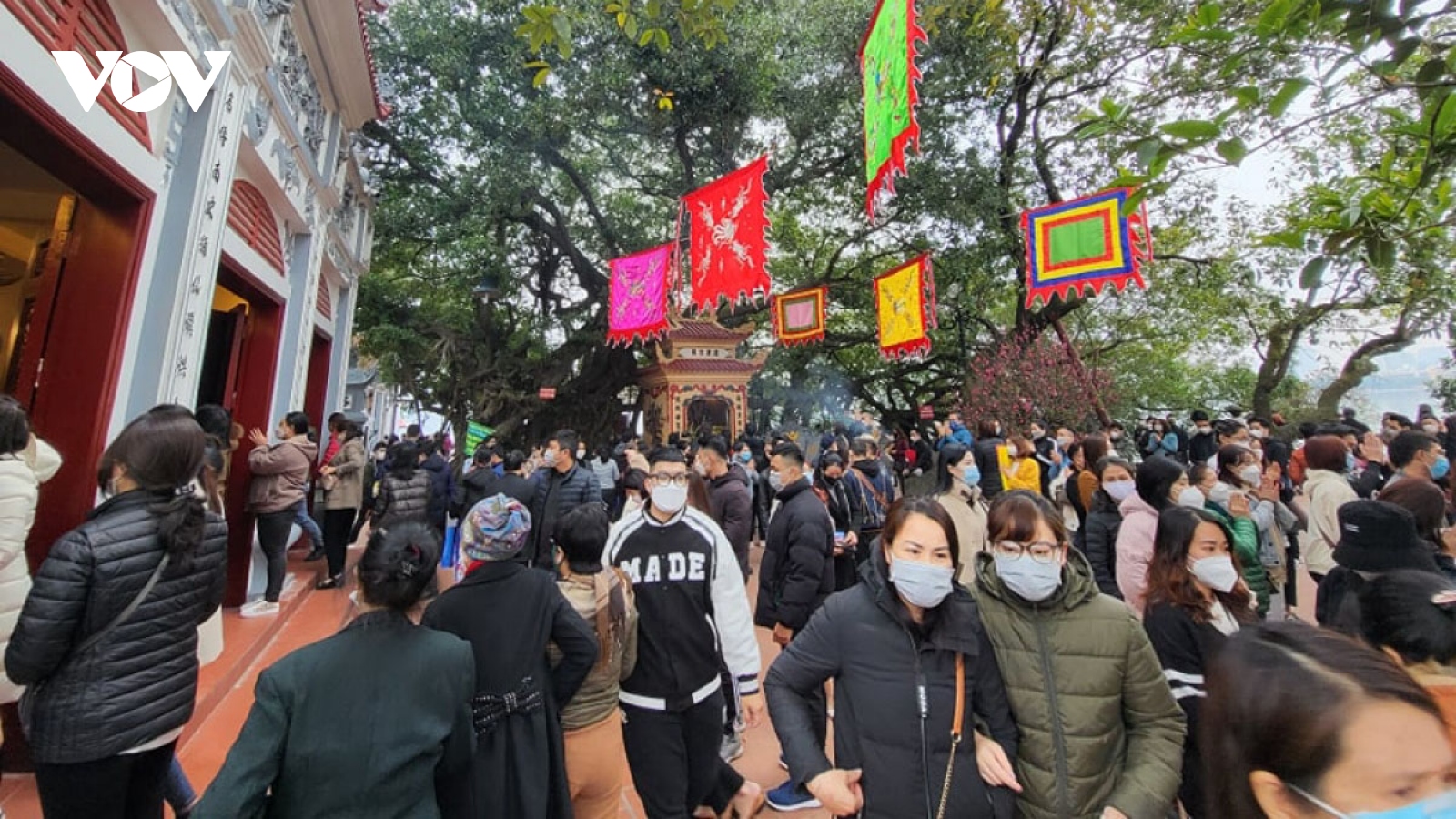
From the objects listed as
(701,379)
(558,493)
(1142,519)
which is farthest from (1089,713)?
(701,379)

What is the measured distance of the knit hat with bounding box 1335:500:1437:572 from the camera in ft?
7.88

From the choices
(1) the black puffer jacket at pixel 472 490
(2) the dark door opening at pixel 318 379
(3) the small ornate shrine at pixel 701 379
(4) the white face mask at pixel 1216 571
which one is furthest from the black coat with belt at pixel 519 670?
(3) the small ornate shrine at pixel 701 379

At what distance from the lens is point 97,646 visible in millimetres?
1732

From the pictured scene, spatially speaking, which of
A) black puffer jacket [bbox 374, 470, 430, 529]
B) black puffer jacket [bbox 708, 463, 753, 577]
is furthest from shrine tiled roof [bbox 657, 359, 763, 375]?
black puffer jacket [bbox 708, 463, 753, 577]

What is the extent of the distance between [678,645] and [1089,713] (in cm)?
144

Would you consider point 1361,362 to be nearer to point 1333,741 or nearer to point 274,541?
point 1333,741

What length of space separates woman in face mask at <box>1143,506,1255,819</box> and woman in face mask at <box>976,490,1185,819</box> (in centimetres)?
41

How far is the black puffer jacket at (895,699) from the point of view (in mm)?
1538

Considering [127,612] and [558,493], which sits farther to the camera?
[558,493]

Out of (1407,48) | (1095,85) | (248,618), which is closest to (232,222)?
(248,618)

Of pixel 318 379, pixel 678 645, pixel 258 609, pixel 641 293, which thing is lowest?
pixel 258 609

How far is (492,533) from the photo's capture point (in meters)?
1.91

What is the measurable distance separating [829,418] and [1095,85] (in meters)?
12.3

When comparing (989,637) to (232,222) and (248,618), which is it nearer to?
(248,618)
